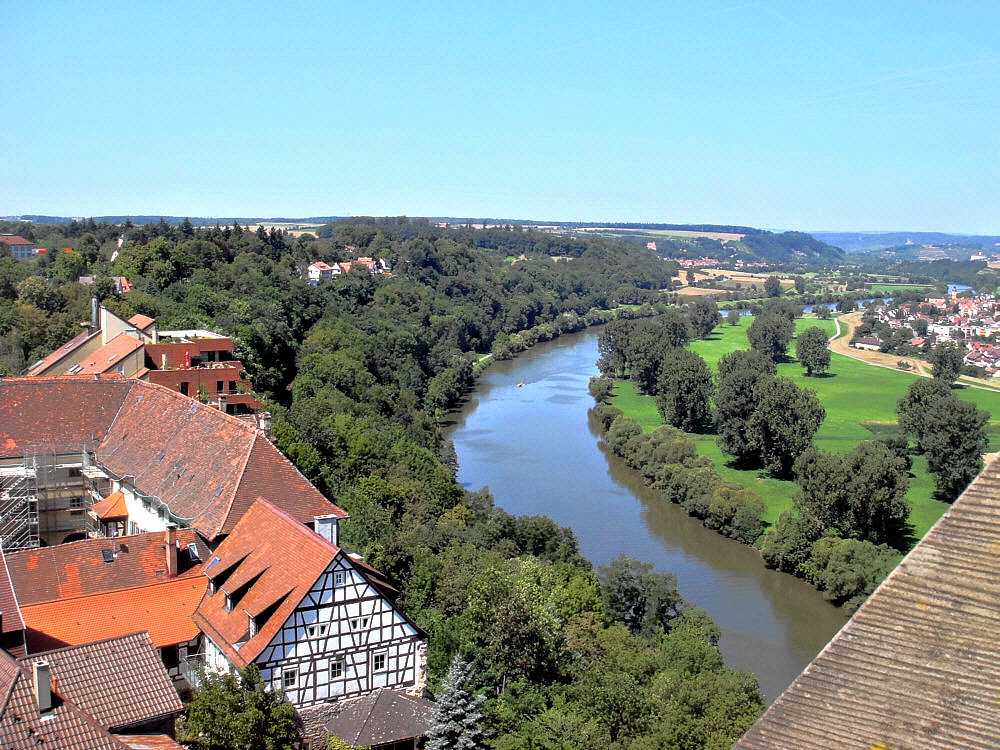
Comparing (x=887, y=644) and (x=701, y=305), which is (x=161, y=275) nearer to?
(x=887, y=644)

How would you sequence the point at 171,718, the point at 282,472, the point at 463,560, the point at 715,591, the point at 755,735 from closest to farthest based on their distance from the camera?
the point at 755,735
the point at 171,718
the point at 282,472
the point at 463,560
the point at 715,591

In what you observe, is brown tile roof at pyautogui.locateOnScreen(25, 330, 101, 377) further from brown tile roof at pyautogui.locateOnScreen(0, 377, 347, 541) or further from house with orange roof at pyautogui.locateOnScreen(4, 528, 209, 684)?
house with orange roof at pyautogui.locateOnScreen(4, 528, 209, 684)

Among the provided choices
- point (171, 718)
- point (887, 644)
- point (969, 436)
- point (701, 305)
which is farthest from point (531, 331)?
point (887, 644)

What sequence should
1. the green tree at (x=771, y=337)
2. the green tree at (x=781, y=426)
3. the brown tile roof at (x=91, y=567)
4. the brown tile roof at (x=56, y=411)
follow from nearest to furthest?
the brown tile roof at (x=91, y=567) < the brown tile roof at (x=56, y=411) < the green tree at (x=781, y=426) < the green tree at (x=771, y=337)

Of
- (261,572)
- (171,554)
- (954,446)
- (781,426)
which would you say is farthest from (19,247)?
(261,572)

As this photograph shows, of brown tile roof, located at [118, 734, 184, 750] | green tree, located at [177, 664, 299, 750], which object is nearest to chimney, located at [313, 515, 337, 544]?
green tree, located at [177, 664, 299, 750]

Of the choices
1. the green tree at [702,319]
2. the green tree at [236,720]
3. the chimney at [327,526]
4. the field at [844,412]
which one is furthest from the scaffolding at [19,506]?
the green tree at [702,319]

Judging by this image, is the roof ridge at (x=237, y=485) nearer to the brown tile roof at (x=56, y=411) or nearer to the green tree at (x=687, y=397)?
the brown tile roof at (x=56, y=411)
